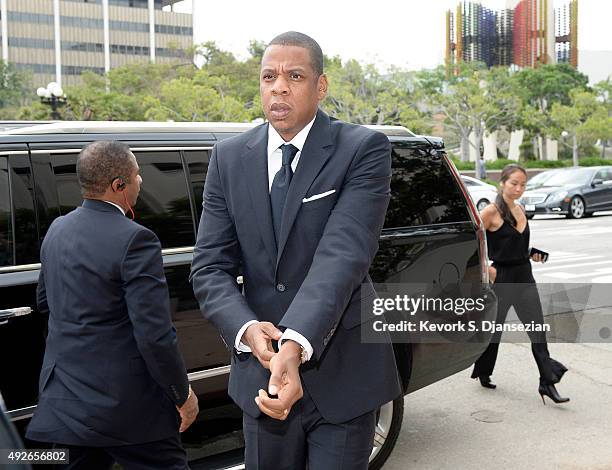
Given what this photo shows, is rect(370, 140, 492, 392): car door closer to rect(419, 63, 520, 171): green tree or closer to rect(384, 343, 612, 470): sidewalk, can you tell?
rect(384, 343, 612, 470): sidewalk

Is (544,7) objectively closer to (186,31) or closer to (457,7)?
(457,7)

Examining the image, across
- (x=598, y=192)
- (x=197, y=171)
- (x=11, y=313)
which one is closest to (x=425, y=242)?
(x=197, y=171)

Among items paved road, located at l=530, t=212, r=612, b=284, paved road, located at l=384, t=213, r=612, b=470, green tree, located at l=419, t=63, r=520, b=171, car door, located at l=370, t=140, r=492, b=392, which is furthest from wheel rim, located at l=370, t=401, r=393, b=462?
green tree, located at l=419, t=63, r=520, b=171

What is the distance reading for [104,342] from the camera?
267 cm

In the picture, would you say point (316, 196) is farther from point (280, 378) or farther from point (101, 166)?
point (101, 166)

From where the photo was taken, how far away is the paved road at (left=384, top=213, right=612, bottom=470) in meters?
4.57

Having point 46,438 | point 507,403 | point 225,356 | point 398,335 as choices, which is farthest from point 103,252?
point 507,403

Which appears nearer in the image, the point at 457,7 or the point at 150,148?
the point at 150,148

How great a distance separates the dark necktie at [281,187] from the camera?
228 centimetres

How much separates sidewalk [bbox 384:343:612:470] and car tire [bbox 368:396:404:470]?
0.32 meters

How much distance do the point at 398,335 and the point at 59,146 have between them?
2.01 meters

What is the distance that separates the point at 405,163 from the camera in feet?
14.4

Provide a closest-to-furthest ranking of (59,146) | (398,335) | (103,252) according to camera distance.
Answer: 1. (103,252)
2. (59,146)
3. (398,335)

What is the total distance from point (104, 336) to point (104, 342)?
2cm
